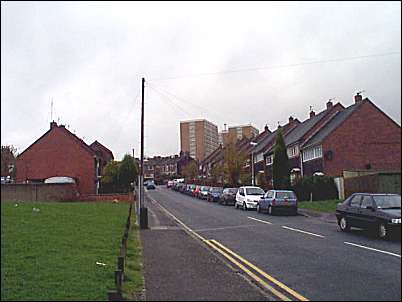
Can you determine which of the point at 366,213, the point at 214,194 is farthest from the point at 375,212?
the point at 214,194

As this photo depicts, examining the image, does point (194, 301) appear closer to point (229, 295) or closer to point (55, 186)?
point (229, 295)

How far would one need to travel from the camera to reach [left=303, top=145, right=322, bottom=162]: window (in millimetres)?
4281

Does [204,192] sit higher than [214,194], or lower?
higher

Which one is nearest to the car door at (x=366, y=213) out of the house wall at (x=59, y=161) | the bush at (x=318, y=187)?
the bush at (x=318, y=187)

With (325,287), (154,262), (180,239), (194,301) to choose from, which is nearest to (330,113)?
(325,287)

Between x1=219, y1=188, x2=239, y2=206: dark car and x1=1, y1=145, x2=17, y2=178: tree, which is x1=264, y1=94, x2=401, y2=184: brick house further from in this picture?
x1=219, y1=188, x2=239, y2=206: dark car

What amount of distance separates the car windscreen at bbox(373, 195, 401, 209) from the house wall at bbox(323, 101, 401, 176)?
0.94 ft

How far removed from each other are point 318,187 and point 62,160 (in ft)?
12.9

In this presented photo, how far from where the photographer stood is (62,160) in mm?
7086

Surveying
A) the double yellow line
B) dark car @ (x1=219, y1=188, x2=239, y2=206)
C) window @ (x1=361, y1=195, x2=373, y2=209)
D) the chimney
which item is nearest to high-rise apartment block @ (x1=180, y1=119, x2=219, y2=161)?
the double yellow line

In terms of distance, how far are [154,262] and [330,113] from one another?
701cm

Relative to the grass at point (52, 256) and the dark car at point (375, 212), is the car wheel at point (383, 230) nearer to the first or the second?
the dark car at point (375, 212)

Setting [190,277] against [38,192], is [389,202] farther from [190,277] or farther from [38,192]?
[190,277]

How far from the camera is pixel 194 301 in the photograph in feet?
20.6
